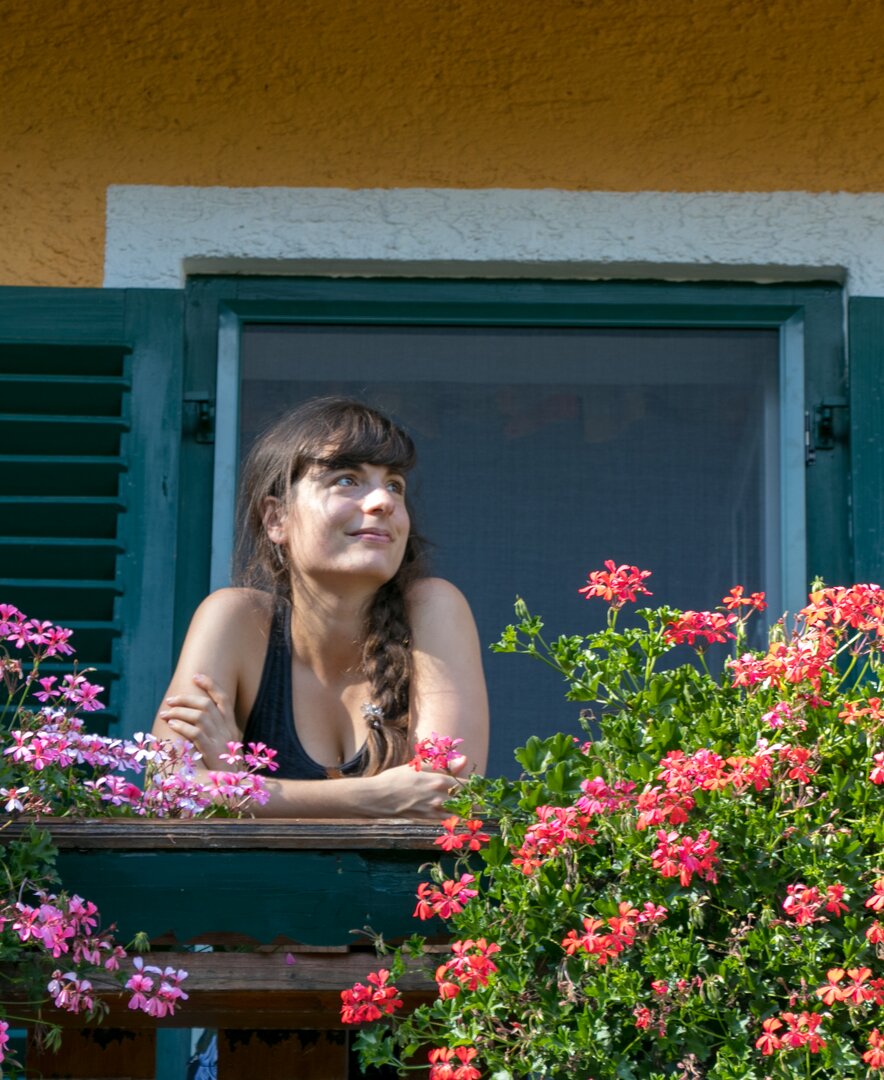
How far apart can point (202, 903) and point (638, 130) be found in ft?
7.23

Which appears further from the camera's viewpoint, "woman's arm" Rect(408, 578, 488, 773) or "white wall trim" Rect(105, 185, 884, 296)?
"white wall trim" Rect(105, 185, 884, 296)

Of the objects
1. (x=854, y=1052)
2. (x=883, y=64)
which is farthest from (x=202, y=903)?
(x=883, y=64)

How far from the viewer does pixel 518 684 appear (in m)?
4.24

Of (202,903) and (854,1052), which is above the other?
(202,903)

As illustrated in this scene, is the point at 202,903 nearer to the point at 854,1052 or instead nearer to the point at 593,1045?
the point at 593,1045

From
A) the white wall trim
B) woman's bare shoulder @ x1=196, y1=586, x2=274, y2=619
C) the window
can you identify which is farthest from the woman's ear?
the white wall trim

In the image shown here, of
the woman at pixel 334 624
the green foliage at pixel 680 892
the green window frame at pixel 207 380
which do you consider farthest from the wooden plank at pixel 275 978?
the green window frame at pixel 207 380

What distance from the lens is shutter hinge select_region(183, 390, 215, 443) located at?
166 inches

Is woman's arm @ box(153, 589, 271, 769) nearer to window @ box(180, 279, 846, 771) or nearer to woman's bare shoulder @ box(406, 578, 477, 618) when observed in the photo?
woman's bare shoulder @ box(406, 578, 477, 618)

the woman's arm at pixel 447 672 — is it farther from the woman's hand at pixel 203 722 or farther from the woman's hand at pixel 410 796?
the woman's hand at pixel 203 722

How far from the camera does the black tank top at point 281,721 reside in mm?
3742

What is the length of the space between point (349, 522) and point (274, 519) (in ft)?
0.70

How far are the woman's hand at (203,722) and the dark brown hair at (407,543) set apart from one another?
293 millimetres

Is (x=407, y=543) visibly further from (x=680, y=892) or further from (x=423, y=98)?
(x=680, y=892)
